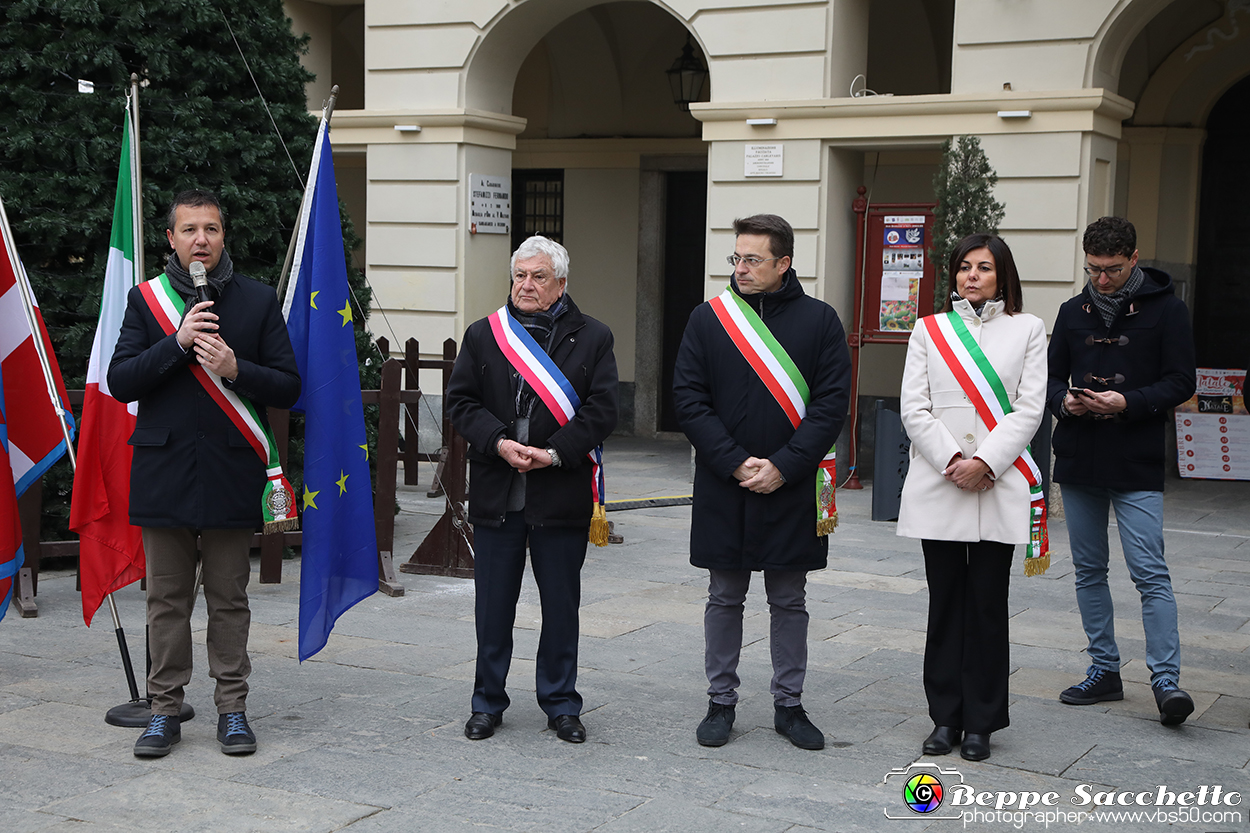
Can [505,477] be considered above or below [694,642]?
above

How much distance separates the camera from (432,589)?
7383mm

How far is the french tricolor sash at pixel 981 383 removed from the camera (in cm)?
470

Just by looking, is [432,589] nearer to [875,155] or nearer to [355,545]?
[355,545]

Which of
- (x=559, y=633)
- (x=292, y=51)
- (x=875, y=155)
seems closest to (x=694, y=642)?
(x=559, y=633)

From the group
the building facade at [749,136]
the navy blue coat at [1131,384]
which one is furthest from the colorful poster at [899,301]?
the navy blue coat at [1131,384]

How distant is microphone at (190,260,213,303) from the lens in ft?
14.9

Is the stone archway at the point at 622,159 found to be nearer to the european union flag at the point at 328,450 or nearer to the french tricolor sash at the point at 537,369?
the european union flag at the point at 328,450

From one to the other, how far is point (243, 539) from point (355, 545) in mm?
685

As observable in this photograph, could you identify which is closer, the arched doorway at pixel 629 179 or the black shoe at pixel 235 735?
the black shoe at pixel 235 735

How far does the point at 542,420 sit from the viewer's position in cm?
482

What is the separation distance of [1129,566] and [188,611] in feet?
11.4

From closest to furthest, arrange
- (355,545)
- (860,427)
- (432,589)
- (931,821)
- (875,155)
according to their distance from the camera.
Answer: (931,821) → (355,545) → (432,589) → (860,427) → (875,155)

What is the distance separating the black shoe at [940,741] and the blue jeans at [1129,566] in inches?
37.8

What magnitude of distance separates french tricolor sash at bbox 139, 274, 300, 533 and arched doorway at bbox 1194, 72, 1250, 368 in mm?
10445
